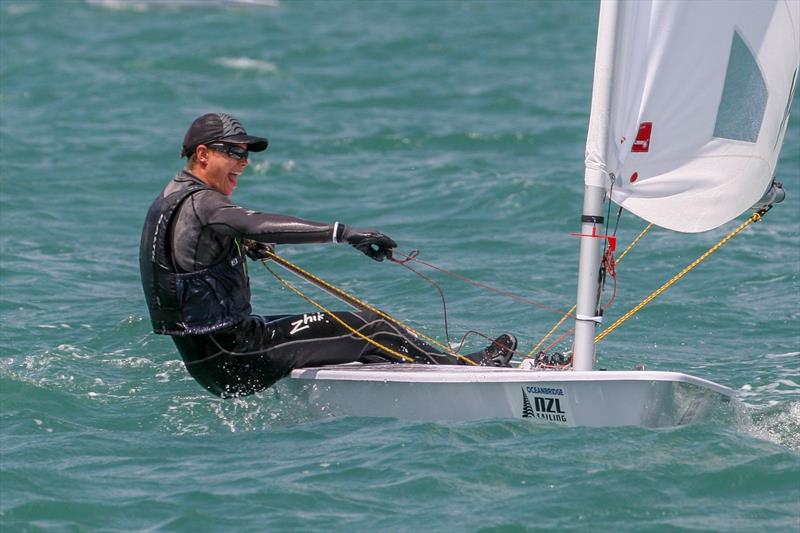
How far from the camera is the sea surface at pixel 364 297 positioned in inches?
199

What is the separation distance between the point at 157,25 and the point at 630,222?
565 inches

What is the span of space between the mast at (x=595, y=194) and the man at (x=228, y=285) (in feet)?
2.01

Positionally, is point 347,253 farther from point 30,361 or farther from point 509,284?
point 30,361

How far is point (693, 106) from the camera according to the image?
5.70 m

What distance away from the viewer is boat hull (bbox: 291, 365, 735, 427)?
5.41m

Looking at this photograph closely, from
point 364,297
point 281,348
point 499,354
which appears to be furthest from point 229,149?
point 364,297

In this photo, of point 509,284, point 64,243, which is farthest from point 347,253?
point 64,243

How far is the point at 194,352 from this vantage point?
600 centimetres

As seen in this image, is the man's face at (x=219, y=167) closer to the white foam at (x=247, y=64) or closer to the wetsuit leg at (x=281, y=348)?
the wetsuit leg at (x=281, y=348)

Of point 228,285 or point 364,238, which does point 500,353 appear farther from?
point 228,285

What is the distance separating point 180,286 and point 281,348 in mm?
566

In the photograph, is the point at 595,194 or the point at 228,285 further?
the point at 228,285

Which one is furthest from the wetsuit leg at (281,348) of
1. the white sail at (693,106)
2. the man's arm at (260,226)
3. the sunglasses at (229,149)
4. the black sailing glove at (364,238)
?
the white sail at (693,106)

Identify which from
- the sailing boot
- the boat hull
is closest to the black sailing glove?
the boat hull
